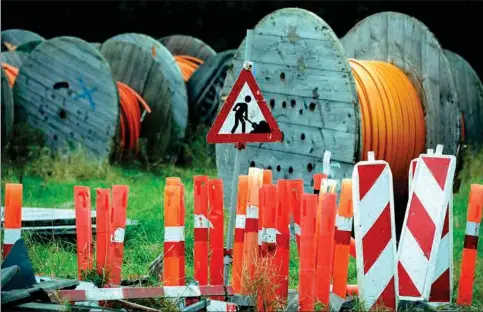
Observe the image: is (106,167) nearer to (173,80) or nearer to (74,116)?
(74,116)

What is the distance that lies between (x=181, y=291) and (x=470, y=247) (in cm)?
196

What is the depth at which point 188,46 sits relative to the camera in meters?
18.4

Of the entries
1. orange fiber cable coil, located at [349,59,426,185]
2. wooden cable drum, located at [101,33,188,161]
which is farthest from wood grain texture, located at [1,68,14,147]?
orange fiber cable coil, located at [349,59,426,185]

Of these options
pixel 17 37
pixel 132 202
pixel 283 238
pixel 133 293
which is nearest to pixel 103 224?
pixel 133 293

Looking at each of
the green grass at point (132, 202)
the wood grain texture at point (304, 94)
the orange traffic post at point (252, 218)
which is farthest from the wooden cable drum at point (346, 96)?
the orange traffic post at point (252, 218)

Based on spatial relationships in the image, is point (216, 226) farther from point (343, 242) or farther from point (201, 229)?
point (343, 242)

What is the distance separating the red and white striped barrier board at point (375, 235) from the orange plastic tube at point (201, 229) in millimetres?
932

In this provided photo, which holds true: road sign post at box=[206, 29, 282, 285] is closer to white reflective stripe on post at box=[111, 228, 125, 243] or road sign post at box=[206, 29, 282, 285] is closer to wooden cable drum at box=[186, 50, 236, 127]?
white reflective stripe on post at box=[111, 228, 125, 243]

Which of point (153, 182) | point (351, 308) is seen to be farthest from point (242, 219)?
point (153, 182)

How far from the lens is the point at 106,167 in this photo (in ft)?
43.9

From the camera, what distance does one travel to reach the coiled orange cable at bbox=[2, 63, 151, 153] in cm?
1436

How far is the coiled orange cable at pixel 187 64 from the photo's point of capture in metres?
16.5

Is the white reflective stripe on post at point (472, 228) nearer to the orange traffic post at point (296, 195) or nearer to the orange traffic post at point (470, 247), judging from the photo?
the orange traffic post at point (470, 247)

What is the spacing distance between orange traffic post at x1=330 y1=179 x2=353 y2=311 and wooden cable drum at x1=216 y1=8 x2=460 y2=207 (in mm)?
2717
